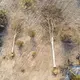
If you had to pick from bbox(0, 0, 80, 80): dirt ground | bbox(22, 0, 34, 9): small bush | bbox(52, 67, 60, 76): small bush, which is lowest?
bbox(52, 67, 60, 76): small bush

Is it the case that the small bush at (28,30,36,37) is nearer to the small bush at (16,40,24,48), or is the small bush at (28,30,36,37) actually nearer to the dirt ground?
the dirt ground

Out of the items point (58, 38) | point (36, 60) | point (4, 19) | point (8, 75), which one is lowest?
point (8, 75)

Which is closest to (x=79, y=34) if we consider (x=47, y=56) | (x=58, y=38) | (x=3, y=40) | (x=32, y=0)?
(x=58, y=38)

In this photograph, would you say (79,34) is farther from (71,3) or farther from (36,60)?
(36,60)

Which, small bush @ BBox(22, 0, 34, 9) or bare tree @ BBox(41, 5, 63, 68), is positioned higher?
small bush @ BBox(22, 0, 34, 9)

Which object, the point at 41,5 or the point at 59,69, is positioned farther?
the point at 41,5

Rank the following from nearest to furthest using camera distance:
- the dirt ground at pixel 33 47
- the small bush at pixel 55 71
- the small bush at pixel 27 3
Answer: the small bush at pixel 55 71
the dirt ground at pixel 33 47
the small bush at pixel 27 3


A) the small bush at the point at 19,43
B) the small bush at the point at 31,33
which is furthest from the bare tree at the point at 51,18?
the small bush at the point at 19,43

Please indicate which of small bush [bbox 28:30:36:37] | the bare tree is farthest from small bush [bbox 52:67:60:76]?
small bush [bbox 28:30:36:37]

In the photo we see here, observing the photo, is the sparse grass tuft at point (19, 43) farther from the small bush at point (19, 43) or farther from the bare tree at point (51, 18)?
the bare tree at point (51, 18)
